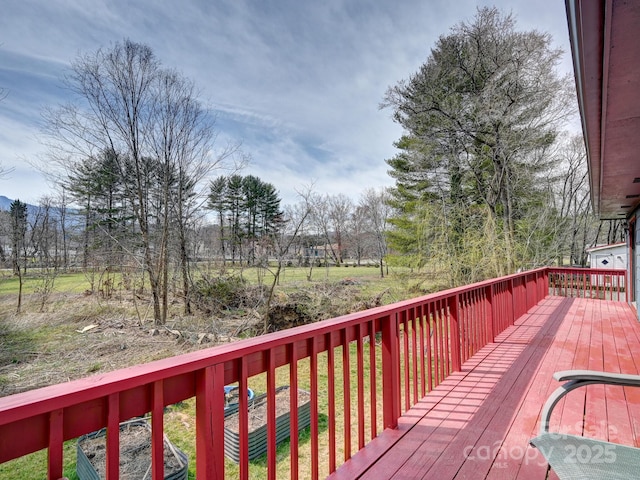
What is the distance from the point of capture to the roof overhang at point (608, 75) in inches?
50.9

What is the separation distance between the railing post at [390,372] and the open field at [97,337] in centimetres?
141

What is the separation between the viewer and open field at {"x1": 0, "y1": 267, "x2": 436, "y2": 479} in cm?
387

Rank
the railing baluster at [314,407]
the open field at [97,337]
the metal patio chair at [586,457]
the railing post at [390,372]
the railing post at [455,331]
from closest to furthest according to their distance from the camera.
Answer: the metal patio chair at [586,457] < the railing baluster at [314,407] < the railing post at [390,372] < the railing post at [455,331] < the open field at [97,337]

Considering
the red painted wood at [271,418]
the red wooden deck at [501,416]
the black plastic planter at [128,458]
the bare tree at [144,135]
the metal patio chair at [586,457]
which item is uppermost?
the bare tree at [144,135]

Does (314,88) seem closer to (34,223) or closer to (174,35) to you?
(174,35)

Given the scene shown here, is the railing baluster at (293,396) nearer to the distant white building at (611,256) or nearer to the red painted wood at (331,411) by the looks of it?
the red painted wood at (331,411)

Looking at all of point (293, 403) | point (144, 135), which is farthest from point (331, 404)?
point (144, 135)

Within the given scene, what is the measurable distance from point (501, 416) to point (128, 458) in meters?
3.16

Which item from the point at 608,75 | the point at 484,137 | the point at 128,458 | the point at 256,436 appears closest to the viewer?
the point at 608,75

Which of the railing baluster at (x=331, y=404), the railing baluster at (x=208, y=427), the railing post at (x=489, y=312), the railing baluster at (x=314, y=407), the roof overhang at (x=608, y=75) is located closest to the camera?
the railing baluster at (x=208, y=427)

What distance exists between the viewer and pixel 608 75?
1728 mm

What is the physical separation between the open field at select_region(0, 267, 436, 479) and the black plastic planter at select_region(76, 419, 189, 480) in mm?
379

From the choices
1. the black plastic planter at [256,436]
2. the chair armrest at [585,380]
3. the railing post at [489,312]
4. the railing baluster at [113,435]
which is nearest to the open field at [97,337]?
the black plastic planter at [256,436]

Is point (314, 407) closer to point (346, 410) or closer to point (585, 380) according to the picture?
point (346, 410)
